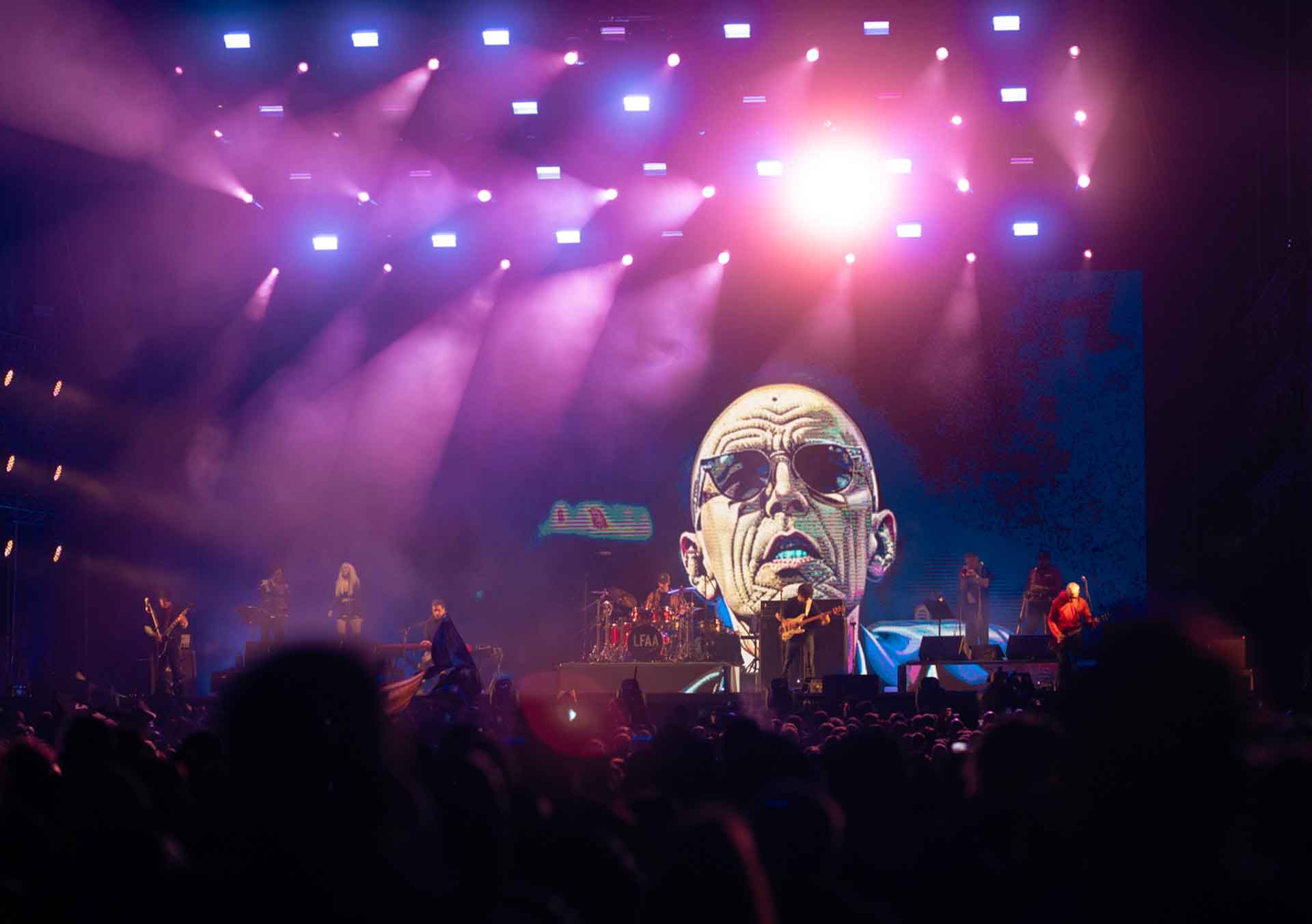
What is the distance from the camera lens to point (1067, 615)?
1555cm

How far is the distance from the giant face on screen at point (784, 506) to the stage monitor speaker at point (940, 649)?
3.04 meters

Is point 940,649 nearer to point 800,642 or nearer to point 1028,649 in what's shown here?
point 1028,649

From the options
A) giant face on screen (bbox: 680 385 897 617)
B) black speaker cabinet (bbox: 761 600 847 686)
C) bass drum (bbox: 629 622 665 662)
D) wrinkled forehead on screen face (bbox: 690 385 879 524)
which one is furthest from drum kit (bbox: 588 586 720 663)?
wrinkled forehead on screen face (bbox: 690 385 879 524)

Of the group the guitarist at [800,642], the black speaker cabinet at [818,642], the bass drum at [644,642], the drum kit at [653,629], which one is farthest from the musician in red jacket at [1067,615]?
the bass drum at [644,642]

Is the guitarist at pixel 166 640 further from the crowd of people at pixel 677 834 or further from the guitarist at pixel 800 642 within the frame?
the crowd of people at pixel 677 834

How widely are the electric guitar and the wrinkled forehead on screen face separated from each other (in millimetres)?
2962

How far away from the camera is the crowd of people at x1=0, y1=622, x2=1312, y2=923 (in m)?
2.31

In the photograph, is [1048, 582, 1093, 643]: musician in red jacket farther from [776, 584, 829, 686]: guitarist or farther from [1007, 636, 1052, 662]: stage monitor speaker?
[776, 584, 829, 686]: guitarist

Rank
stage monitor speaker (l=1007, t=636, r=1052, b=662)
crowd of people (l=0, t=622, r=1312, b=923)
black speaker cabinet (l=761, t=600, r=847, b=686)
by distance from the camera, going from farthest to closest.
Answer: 1. black speaker cabinet (l=761, t=600, r=847, b=686)
2. stage monitor speaker (l=1007, t=636, r=1052, b=662)
3. crowd of people (l=0, t=622, r=1312, b=923)

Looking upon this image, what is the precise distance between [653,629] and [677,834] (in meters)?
15.8

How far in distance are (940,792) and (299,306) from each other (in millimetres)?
16951

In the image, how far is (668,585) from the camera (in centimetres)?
1884

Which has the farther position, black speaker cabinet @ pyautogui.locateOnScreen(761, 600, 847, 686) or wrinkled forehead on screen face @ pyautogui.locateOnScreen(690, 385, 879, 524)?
wrinkled forehead on screen face @ pyautogui.locateOnScreen(690, 385, 879, 524)

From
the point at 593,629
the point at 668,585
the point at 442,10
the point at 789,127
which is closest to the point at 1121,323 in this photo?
the point at 789,127
